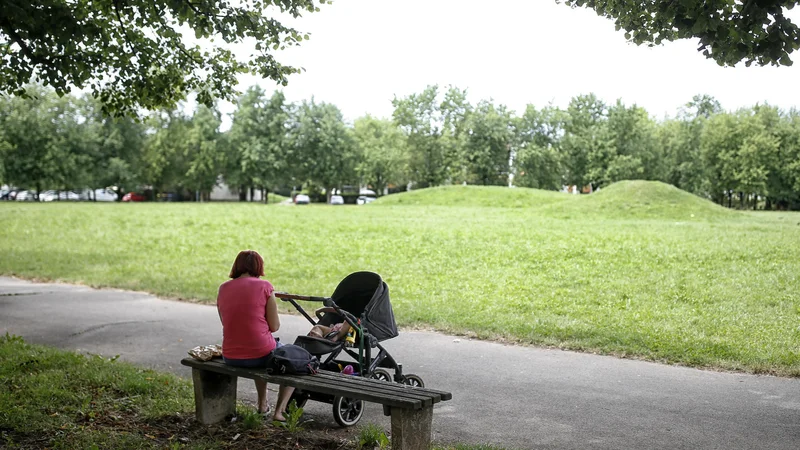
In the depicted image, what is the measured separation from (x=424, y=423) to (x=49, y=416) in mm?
3444

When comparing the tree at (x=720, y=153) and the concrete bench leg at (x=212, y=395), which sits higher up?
the tree at (x=720, y=153)

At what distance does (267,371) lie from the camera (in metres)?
5.73

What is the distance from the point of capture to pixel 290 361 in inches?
220

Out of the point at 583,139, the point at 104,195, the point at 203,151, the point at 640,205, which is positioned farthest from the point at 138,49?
the point at 104,195

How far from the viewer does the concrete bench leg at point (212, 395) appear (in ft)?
19.8

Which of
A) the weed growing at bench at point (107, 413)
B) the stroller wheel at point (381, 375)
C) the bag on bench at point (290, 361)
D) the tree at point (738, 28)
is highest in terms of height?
the tree at point (738, 28)

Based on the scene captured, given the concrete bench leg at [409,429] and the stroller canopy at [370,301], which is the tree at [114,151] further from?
the concrete bench leg at [409,429]

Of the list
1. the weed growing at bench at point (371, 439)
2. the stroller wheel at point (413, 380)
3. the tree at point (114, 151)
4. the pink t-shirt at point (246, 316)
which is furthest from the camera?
the tree at point (114, 151)

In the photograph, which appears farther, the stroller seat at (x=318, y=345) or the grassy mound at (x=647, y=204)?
the grassy mound at (x=647, y=204)

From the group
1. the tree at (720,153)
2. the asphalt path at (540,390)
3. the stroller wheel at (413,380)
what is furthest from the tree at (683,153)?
the stroller wheel at (413,380)

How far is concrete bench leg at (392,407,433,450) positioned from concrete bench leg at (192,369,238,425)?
1921mm

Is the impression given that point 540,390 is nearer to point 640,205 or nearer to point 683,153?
point 640,205

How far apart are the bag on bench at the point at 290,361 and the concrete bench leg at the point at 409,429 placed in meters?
1.01

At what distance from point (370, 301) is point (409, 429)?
1.60 metres
